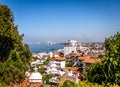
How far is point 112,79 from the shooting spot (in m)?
14.5

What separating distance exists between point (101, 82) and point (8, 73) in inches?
569

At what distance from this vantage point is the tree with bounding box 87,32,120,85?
14.6 meters

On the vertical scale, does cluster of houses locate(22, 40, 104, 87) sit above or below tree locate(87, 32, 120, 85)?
below

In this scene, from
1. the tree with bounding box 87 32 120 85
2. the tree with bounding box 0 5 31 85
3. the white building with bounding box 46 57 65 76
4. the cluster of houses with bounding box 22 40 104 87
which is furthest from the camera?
the white building with bounding box 46 57 65 76

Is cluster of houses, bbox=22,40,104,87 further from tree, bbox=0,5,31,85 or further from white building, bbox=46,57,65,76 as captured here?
tree, bbox=0,5,31,85

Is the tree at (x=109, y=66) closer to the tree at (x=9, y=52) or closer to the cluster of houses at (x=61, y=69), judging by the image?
the cluster of houses at (x=61, y=69)

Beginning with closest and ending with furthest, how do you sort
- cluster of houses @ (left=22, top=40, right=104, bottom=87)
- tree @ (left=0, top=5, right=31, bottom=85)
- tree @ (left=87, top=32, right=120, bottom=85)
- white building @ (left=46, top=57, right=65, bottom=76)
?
1. tree @ (left=87, top=32, right=120, bottom=85)
2. tree @ (left=0, top=5, right=31, bottom=85)
3. cluster of houses @ (left=22, top=40, right=104, bottom=87)
4. white building @ (left=46, top=57, right=65, bottom=76)

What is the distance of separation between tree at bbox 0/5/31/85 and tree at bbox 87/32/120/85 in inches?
512

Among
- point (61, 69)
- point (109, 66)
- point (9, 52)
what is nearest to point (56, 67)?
point (61, 69)

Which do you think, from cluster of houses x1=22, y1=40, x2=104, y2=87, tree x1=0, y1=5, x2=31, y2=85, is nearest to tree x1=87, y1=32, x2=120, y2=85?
cluster of houses x1=22, y1=40, x2=104, y2=87

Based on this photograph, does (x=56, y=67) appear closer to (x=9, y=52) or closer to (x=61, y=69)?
(x=61, y=69)

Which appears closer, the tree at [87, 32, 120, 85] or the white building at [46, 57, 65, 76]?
the tree at [87, 32, 120, 85]

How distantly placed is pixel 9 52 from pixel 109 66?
18.6 m

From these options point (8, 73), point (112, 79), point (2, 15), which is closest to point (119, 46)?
point (112, 79)
